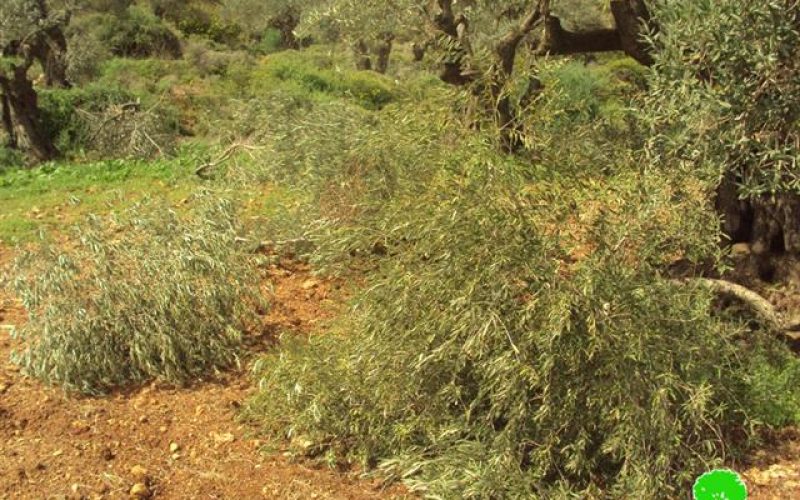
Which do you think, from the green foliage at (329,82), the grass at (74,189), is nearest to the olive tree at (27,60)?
the grass at (74,189)

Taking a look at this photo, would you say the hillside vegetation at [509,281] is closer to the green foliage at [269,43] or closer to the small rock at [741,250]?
the small rock at [741,250]

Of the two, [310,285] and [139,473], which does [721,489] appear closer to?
[139,473]

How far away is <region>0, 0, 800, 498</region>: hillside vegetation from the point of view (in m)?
3.97

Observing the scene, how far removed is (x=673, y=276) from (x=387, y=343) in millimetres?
1793

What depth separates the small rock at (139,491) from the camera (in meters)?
3.99

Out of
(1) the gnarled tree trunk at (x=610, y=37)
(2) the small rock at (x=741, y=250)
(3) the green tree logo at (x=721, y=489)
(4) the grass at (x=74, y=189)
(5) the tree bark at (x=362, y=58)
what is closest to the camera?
(3) the green tree logo at (x=721, y=489)

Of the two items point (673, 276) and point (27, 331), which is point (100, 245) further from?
point (673, 276)

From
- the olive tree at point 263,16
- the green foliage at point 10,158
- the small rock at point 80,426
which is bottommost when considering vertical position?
the olive tree at point 263,16

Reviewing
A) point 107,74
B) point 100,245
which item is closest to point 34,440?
point 100,245

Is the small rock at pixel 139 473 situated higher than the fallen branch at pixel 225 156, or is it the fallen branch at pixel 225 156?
the fallen branch at pixel 225 156

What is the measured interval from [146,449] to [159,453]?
7 centimetres

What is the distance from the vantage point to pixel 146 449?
4.46 m

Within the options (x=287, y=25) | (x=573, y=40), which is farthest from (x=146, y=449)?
(x=287, y=25)

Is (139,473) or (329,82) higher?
(139,473)
